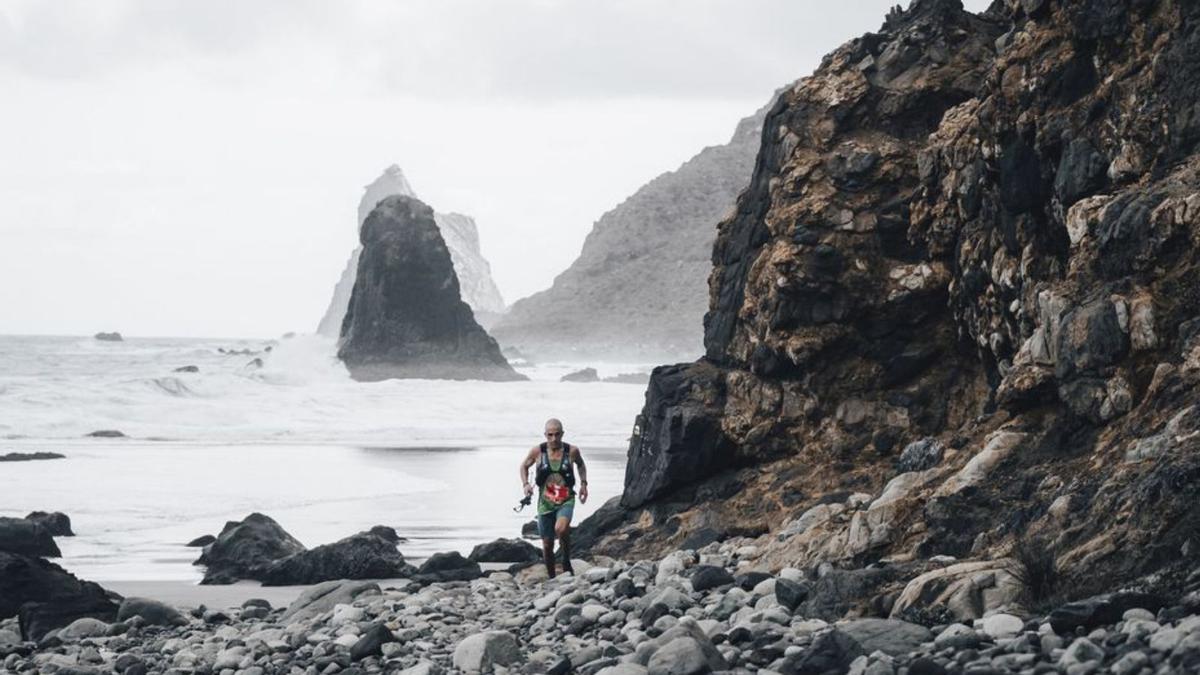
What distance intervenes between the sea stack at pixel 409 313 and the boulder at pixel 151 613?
222 ft

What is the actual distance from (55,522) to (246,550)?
3957mm

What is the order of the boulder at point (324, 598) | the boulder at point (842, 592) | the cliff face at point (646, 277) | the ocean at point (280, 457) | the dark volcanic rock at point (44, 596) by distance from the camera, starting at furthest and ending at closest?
the cliff face at point (646, 277) < the ocean at point (280, 457) < the boulder at point (324, 598) < the dark volcanic rock at point (44, 596) < the boulder at point (842, 592)

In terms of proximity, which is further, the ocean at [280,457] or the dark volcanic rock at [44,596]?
the ocean at [280,457]

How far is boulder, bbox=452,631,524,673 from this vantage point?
916 cm

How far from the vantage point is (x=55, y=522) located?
1880 centimetres

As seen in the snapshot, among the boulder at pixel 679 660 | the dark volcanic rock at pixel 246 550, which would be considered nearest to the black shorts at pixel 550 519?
the dark volcanic rock at pixel 246 550

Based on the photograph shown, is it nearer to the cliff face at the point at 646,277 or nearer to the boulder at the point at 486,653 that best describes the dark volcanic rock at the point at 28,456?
the boulder at the point at 486,653

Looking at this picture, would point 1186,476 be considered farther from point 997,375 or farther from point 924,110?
point 924,110

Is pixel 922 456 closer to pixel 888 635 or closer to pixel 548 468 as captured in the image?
pixel 548 468

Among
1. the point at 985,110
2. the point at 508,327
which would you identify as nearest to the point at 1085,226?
the point at 985,110

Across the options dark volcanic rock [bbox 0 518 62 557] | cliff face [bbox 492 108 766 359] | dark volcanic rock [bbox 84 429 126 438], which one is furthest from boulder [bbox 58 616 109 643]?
cliff face [bbox 492 108 766 359]

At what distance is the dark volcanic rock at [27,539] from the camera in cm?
1681

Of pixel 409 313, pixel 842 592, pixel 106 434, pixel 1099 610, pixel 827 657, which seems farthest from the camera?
pixel 409 313

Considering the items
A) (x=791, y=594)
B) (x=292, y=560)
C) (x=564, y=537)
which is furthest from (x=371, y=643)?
(x=292, y=560)
